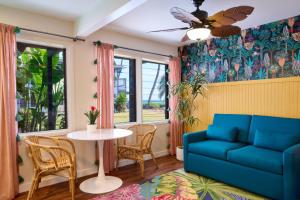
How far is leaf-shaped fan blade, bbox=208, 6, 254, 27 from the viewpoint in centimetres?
205

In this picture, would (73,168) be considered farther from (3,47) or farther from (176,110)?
(176,110)

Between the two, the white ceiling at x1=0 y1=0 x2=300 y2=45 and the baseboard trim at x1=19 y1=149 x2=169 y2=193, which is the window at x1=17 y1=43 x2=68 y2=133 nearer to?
the white ceiling at x1=0 y1=0 x2=300 y2=45

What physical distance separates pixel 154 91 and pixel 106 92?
137cm

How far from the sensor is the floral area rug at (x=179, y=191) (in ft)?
8.61

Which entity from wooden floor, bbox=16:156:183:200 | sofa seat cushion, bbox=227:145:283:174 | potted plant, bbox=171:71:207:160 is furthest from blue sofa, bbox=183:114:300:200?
potted plant, bbox=171:71:207:160

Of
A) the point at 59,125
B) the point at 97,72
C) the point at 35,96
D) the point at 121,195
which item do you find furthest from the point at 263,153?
the point at 35,96

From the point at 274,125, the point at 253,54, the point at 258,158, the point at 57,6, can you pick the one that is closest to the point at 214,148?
the point at 258,158

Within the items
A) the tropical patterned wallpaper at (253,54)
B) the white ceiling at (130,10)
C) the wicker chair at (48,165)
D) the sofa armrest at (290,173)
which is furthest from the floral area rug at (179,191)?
the white ceiling at (130,10)

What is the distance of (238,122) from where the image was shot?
3.54 metres

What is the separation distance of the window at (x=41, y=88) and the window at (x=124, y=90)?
1004mm

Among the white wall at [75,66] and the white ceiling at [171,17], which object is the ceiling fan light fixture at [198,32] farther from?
the white wall at [75,66]

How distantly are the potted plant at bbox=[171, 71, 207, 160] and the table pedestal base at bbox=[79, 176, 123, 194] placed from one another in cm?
154

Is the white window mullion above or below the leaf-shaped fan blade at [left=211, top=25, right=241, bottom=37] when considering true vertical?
below

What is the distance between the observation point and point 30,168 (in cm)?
292
